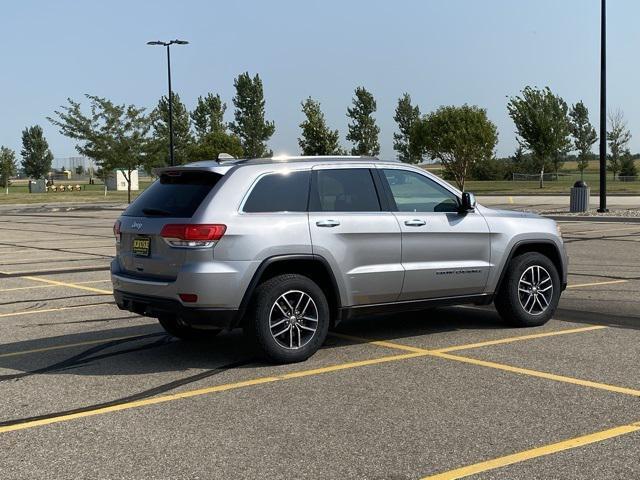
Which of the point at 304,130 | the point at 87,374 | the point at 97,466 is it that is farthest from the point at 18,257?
the point at 304,130

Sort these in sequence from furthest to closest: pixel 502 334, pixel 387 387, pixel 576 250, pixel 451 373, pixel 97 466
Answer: pixel 576 250, pixel 502 334, pixel 451 373, pixel 387 387, pixel 97 466

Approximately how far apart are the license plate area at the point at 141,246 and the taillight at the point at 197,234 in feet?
1.36

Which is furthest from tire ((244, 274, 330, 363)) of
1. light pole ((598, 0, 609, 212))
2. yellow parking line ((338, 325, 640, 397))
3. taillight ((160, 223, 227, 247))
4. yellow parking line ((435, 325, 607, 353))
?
light pole ((598, 0, 609, 212))

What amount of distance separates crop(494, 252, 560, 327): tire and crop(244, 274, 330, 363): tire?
2.16m

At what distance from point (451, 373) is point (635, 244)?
1238 centimetres

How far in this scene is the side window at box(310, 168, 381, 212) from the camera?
7.00 meters

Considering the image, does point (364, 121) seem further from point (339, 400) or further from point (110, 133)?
point (339, 400)

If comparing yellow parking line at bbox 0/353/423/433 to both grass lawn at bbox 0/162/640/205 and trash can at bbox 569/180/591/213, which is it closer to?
trash can at bbox 569/180/591/213

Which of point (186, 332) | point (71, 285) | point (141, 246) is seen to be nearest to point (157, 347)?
point (186, 332)

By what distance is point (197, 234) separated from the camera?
6285mm

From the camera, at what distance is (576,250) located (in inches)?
637

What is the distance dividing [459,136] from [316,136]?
10.8 meters

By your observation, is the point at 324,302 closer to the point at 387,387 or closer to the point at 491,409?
the point at 387,387

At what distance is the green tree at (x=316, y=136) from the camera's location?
2406 inches
